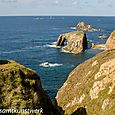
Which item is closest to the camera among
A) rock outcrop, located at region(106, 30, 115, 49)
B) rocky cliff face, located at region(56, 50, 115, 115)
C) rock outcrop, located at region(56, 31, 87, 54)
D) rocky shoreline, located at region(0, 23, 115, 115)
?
rocky shoreline, located at region(0, 23, 115, 115)

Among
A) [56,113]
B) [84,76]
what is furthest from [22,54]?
[56,113]

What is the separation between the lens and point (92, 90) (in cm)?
4116

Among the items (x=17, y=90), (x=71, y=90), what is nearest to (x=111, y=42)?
(x=71, y=90)

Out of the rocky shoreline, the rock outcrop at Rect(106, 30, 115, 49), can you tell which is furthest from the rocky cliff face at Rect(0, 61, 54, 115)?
the rock outcrop at Rect(106, 30, 115, 49)

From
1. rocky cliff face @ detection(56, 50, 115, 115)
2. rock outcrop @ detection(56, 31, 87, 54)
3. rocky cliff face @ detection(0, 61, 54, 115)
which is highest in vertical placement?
rocky cliff face @ detection(0, 61, 54, 115)

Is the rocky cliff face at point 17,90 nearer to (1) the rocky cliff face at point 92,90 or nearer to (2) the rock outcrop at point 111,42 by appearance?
(1) the rocky cliff face at point 92,90

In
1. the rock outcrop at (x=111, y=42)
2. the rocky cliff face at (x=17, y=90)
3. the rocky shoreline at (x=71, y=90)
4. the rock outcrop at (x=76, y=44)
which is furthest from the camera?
the rock outcrop at (x=76, y=44)

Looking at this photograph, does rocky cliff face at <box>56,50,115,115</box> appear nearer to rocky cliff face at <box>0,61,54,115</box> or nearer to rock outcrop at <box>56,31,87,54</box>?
rocky cliff face at <box>0,61,54,115</box>

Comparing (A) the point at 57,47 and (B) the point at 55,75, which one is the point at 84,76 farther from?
(A) the point at 57,47

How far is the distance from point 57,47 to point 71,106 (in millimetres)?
148227

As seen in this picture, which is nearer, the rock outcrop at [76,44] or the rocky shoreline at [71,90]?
the rocky shoreline at [71,90]

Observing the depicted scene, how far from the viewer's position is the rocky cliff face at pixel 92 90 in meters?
38.0

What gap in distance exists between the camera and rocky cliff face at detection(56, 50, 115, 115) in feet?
125

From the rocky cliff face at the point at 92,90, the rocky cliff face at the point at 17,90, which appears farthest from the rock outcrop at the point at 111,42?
the rocky cliff face at the point at 17,90
